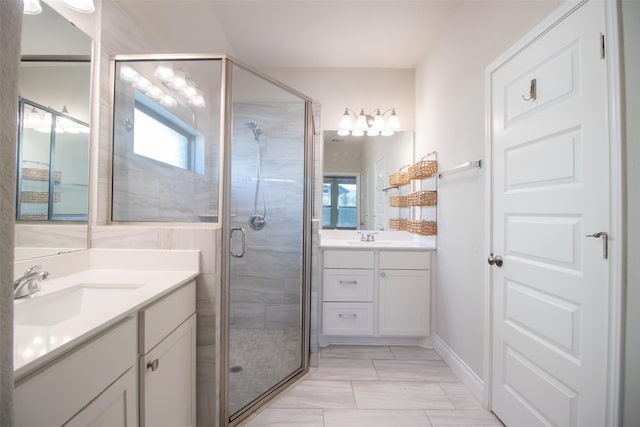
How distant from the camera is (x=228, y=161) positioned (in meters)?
1.48

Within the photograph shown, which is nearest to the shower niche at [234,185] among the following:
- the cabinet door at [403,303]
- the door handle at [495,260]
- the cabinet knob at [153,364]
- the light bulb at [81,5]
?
the light bulb at [81,5]

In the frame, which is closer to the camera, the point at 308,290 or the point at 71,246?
the point at 71,246

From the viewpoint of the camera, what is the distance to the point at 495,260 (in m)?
1.56

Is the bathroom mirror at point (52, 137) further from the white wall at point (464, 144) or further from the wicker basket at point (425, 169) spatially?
the wicker basket at point (425, 169)

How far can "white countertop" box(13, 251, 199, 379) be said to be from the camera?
643 millimetres

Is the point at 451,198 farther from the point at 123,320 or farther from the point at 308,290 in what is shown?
the point at 123,320

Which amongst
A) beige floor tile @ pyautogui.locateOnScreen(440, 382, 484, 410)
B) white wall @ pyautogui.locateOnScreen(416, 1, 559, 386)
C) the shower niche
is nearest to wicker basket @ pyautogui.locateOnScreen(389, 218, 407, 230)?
white wall @ pyautogui.locateOnScreen(416, 1, 559, 386)

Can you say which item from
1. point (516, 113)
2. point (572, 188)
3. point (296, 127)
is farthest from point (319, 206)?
point (572, 188)

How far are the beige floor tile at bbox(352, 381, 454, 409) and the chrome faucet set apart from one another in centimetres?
166

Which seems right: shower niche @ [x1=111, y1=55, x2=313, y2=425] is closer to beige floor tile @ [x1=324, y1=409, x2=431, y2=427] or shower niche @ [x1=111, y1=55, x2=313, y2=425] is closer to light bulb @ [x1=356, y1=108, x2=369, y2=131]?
beige floor tile @ [x1=324, y1=409, x2=431, y2=427]

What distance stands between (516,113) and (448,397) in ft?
5.59

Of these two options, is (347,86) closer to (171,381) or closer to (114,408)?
(171,381)

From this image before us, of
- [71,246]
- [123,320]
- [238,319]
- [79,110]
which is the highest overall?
[79,110]

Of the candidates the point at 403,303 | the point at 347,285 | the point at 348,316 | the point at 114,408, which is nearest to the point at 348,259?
the point at 347,285
